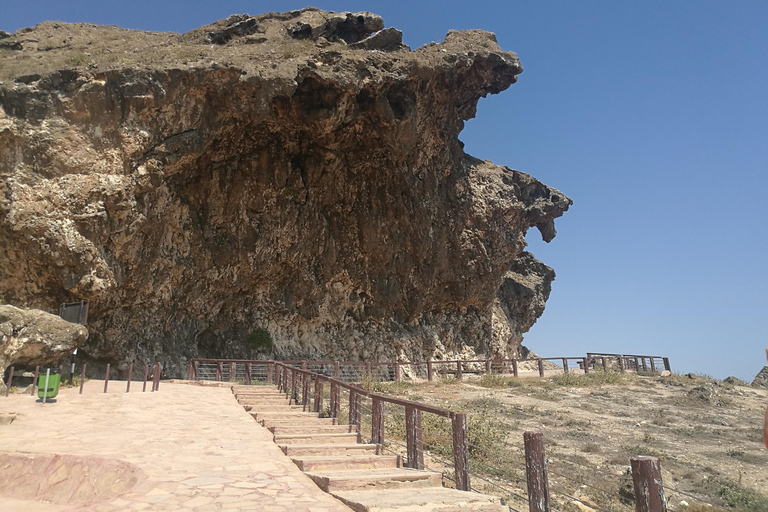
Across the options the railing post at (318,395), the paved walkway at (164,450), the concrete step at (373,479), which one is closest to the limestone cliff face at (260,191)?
the paved walkway at (164,450)

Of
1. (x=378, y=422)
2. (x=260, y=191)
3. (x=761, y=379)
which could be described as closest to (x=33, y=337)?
(x=378, y=422)

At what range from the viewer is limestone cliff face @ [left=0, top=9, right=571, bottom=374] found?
1608cm

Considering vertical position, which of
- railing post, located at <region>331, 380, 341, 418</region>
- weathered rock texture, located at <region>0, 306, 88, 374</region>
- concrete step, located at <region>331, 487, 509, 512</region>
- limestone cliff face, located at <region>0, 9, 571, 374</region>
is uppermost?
limestone cliff face, located at <region>0, 9, 571, 374</region>

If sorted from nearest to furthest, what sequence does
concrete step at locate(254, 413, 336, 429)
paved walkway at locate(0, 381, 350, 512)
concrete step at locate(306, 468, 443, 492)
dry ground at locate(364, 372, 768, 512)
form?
1. paved walkway at locate(0, 381, 350, 512)
2. concrete step at locate(306, 468, 443, 492)
3. dry ground at locate(364, 372, 768, 512)
4. concrete step at locate(254, 413, 336, 429)

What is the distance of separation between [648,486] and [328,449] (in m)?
4.91

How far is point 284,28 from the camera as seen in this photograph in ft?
75.9

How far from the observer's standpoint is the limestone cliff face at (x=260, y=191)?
1608 centimetres

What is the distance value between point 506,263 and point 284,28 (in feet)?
60.7

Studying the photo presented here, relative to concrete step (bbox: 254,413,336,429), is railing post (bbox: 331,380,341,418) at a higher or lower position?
higher

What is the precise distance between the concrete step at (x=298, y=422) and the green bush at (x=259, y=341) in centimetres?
1370

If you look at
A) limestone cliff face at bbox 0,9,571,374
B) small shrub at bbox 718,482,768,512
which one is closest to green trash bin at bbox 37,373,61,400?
limestone cliff face at bbox 0,9,571,374

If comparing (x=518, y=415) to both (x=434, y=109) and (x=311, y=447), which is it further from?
(x=434, y=109)

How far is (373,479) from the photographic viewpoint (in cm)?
615

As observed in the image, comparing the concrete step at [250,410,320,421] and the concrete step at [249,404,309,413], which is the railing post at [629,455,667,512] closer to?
the concrete step at [250,410,320,421]
